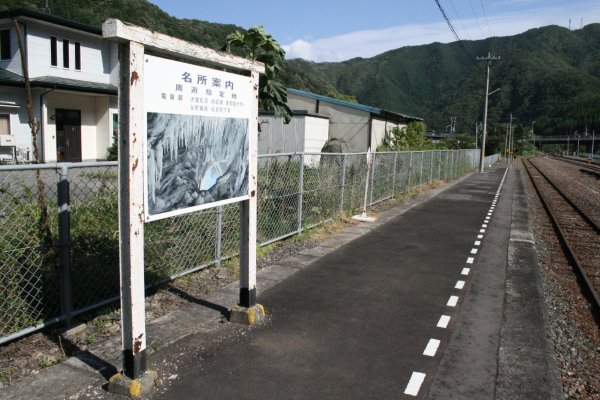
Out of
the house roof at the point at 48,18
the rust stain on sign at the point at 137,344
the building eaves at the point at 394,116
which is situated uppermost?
the house roof at the point at 48,18

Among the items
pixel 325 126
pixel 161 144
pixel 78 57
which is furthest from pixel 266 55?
A: pixel 78 57

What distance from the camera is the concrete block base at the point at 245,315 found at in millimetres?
4902

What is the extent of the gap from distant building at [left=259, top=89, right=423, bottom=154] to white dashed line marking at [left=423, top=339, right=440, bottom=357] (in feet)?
51.0

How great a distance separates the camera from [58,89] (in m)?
22.4

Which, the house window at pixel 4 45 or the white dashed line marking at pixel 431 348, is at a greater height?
the house window at pixel 4 45

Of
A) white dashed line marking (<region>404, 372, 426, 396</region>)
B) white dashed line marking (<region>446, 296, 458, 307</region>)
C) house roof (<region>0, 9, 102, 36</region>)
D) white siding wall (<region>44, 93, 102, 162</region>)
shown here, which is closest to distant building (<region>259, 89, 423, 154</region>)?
house roof (<region>0, 9, 102, 36</region>)

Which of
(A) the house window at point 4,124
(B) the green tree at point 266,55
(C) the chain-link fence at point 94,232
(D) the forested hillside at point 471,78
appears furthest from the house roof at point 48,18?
(D) the forested hillside at point 471,78

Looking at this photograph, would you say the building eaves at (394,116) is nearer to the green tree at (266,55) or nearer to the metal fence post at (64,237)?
the green tree at (266,55)

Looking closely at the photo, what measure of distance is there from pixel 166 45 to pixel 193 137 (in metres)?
0.73

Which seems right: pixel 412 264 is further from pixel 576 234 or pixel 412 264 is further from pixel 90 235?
pixel 576 234

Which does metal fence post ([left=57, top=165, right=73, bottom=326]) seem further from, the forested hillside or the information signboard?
the forested hillside

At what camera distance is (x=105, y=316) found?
490 centimetres

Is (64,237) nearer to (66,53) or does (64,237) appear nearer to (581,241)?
(581,241)

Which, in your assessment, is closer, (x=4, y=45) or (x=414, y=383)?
(x=414, y=383)
